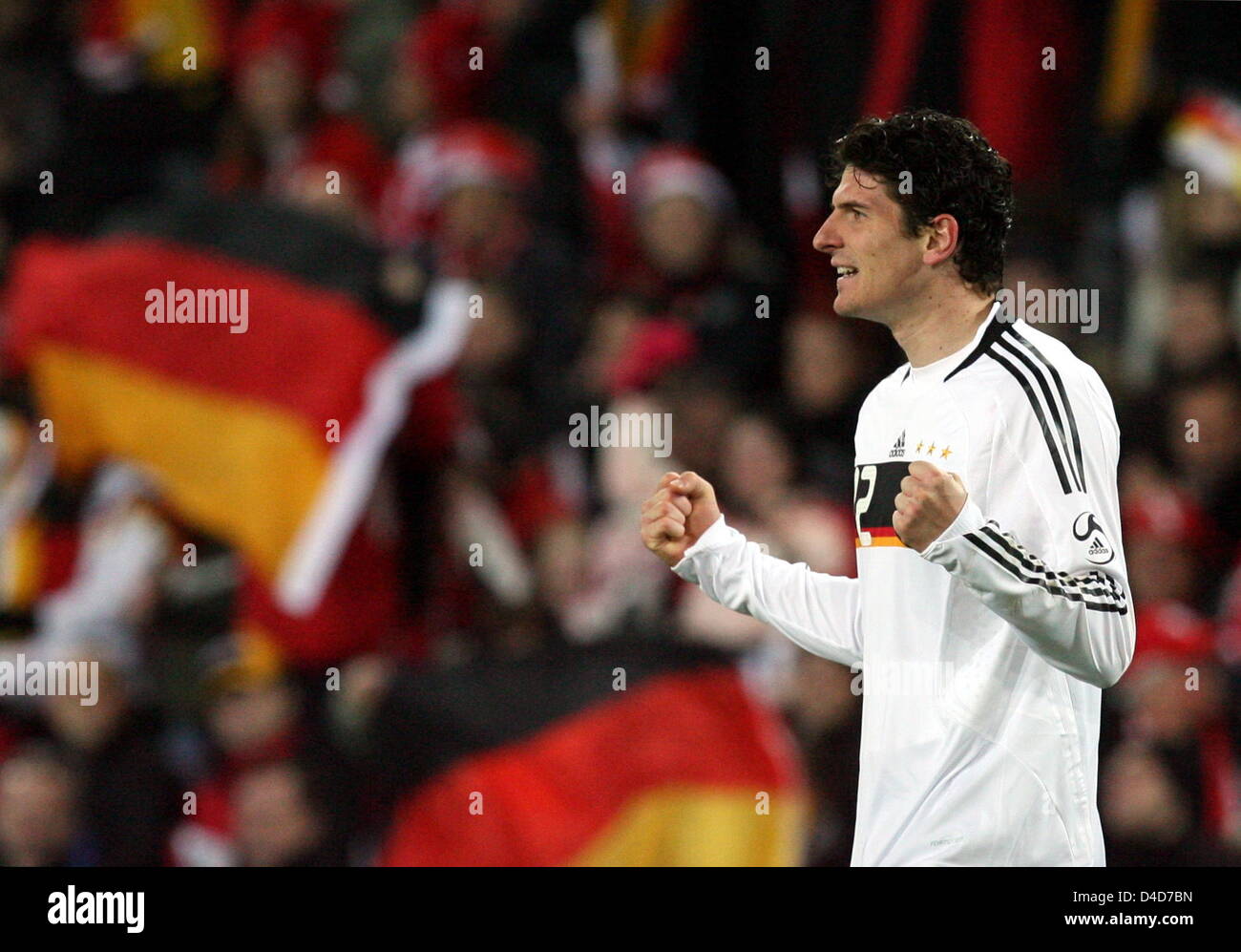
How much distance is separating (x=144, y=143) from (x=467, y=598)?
2.59 meters

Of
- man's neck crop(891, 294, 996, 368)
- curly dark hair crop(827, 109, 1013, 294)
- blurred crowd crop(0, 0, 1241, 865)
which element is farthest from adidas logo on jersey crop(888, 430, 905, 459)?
blurred crowd crop(0, 0, 1241, 865)

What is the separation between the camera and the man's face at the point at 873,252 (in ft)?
9.09

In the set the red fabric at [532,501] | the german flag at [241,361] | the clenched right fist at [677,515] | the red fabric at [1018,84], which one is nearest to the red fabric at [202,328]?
the german flag at [241,361]

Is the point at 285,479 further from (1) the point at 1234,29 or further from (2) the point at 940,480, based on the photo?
(2) the point at 940,480

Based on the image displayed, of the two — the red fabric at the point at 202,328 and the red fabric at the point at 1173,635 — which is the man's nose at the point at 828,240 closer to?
the red fabric at the point at 1173,635

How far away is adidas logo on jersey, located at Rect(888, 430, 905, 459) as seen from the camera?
2725 millimetres

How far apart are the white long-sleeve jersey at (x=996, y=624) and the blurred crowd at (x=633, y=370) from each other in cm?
227

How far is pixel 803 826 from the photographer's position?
16.7 ft

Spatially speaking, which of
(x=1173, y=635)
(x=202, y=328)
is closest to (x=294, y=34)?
(x=202, y=328)

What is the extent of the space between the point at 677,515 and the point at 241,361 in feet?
12.0

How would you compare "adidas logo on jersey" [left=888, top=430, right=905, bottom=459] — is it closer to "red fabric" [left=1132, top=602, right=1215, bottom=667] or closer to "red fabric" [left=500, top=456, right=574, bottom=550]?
"red fabric" [left=1132, top=602, right=1215, bottom=667]

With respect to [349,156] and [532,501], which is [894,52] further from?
[349,156]

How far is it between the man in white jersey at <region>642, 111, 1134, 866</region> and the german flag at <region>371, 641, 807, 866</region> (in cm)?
238
